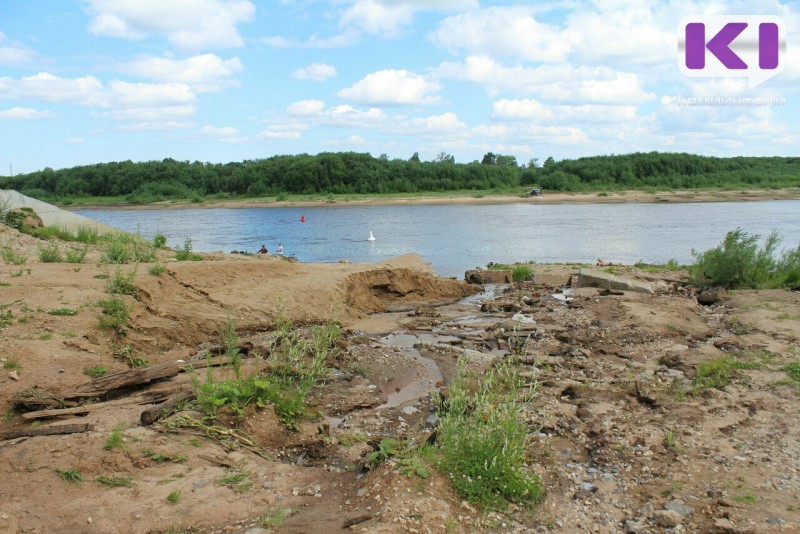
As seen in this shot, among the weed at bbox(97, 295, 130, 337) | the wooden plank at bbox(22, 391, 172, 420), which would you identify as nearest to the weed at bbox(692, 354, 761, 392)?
the wooden plank at bbox(22, 391, 172, 420)

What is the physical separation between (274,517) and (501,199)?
65709 mm

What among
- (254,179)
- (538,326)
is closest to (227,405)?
(538,326)

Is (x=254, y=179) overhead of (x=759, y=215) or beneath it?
overhead

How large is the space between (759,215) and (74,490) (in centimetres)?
5198

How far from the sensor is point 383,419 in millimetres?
6805

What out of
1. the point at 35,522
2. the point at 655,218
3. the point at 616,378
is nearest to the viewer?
the point at 35,522

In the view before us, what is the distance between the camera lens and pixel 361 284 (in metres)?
13.7

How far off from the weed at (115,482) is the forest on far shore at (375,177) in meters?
71.1

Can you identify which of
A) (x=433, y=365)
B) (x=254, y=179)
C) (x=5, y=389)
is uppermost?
(x=254, y=179)

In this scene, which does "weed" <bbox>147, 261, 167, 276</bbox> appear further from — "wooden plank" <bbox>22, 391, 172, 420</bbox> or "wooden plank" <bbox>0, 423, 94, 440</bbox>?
"wooden plank" <bbox>0, 423, 94, 440</bbox>

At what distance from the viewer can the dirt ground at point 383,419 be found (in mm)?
4457

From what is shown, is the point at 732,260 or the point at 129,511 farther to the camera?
the point at 732,260

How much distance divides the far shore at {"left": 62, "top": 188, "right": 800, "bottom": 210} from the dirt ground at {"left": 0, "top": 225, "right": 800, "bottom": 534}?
56243mm

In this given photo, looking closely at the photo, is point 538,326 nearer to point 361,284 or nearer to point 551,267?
point 361,284
